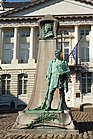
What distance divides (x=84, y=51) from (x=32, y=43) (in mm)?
7541

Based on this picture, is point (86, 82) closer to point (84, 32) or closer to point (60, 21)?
point (84, 32)

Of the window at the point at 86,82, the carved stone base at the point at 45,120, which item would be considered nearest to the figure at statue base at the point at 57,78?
the carved stone base at the point at 45,120

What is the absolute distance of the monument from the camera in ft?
35.6

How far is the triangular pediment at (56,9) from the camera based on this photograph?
132 ft

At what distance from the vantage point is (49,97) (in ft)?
36.4

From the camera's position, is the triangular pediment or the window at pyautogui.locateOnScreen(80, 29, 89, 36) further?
the window at pyautogui.locateOnScreen(80, 29, 89, 36)

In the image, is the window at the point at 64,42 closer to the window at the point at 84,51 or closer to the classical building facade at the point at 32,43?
the classical building facade at the point at 32,43

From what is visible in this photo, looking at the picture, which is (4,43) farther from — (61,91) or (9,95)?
(61,91)

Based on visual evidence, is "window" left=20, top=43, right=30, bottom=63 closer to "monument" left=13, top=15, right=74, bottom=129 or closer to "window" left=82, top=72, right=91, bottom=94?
"window" left=82, top=72, right=91, bottom=94

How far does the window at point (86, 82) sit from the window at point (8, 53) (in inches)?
431

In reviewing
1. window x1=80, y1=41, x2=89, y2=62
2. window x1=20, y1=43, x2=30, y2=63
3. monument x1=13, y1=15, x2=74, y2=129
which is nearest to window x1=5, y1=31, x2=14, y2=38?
window x1=20, y1=43, x2=30, y2=63

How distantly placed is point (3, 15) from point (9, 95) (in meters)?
11.5

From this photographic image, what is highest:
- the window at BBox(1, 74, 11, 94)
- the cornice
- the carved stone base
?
the cornice

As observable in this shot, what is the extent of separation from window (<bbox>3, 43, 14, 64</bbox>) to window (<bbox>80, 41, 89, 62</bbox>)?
33.3 ft
